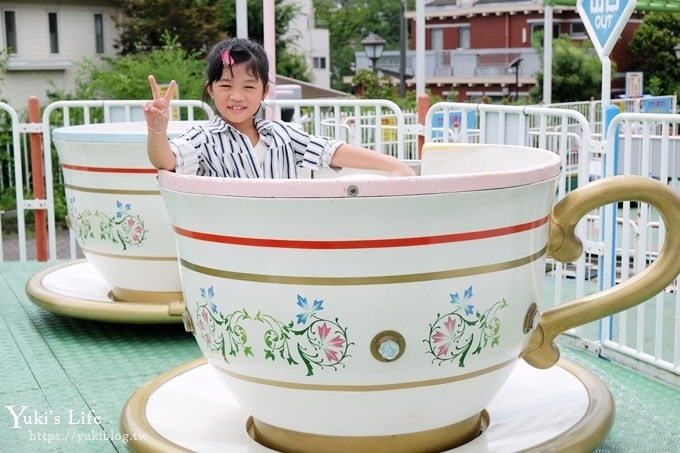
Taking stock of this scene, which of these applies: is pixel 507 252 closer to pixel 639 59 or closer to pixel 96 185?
pixel 96 185

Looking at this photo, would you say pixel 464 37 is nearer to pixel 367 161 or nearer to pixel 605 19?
pixel 605 19

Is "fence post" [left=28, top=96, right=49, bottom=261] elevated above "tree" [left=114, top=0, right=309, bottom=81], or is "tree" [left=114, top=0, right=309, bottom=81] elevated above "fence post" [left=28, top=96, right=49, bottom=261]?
"tree" [left=114, top=0, right=309, bottom=81]

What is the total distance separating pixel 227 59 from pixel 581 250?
78 centimetres

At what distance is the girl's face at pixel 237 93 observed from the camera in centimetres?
200

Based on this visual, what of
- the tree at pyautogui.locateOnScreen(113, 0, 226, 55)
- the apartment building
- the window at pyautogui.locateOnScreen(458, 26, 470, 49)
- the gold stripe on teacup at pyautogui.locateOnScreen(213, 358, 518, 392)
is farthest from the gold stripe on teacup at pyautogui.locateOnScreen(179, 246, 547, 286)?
the window at pyautogui.locateOnScreen(458, 26, 470, 49)

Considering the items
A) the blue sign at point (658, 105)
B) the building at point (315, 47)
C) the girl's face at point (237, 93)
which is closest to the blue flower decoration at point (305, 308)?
the girl's face at point (237, 93)

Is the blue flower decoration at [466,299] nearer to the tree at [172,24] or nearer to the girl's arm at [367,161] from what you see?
the girl's arm at [367,161]

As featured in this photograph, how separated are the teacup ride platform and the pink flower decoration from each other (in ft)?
3.66

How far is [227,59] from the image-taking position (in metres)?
1.98

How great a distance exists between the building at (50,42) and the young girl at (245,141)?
17.9m

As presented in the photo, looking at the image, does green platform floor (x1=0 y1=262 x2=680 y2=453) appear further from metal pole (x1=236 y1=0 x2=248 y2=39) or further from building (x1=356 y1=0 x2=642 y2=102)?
building (x1=356 y1=0 x2=642 y2=102)

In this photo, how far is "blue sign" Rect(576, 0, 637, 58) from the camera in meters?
4.57

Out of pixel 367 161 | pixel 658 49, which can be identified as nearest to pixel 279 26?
pixel 658 49

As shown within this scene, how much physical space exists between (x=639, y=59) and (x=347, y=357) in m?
28.2
